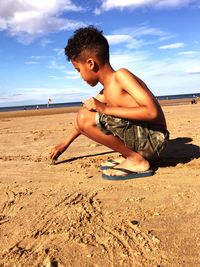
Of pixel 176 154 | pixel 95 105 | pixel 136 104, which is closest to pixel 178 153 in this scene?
pixel 176 154

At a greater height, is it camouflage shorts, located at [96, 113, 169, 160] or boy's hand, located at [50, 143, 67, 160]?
camouflage shorts, located at [96, 113, 169, 160]

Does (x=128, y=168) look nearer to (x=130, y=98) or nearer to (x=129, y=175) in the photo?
(x=129, y=175)

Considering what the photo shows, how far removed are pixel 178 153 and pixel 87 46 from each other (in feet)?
5.94

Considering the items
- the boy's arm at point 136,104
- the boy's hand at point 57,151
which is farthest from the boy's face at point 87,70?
the boy's hand at point 57,151

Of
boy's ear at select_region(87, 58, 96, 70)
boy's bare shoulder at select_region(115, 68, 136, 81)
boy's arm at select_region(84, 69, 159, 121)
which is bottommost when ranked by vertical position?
boy's arm at select_region(84, 69, 159, 121)

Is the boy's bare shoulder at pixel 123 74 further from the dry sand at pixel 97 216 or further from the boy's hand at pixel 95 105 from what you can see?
the dry sand at pixel 97 216

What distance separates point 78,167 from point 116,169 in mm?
704

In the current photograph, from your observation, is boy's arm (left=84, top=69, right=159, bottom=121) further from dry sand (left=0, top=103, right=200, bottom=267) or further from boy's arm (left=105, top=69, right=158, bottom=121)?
dry sand (left=0, top=103, right=200, bottom=267)

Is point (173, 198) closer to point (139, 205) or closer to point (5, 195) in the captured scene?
point (139, 205)

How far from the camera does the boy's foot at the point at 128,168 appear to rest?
3.54 meters

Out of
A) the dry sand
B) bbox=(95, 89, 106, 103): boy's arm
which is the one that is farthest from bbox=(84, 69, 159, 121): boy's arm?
the dry sand

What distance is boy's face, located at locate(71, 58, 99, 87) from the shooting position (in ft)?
11.6

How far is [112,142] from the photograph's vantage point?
3668 mm

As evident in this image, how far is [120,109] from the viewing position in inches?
133
